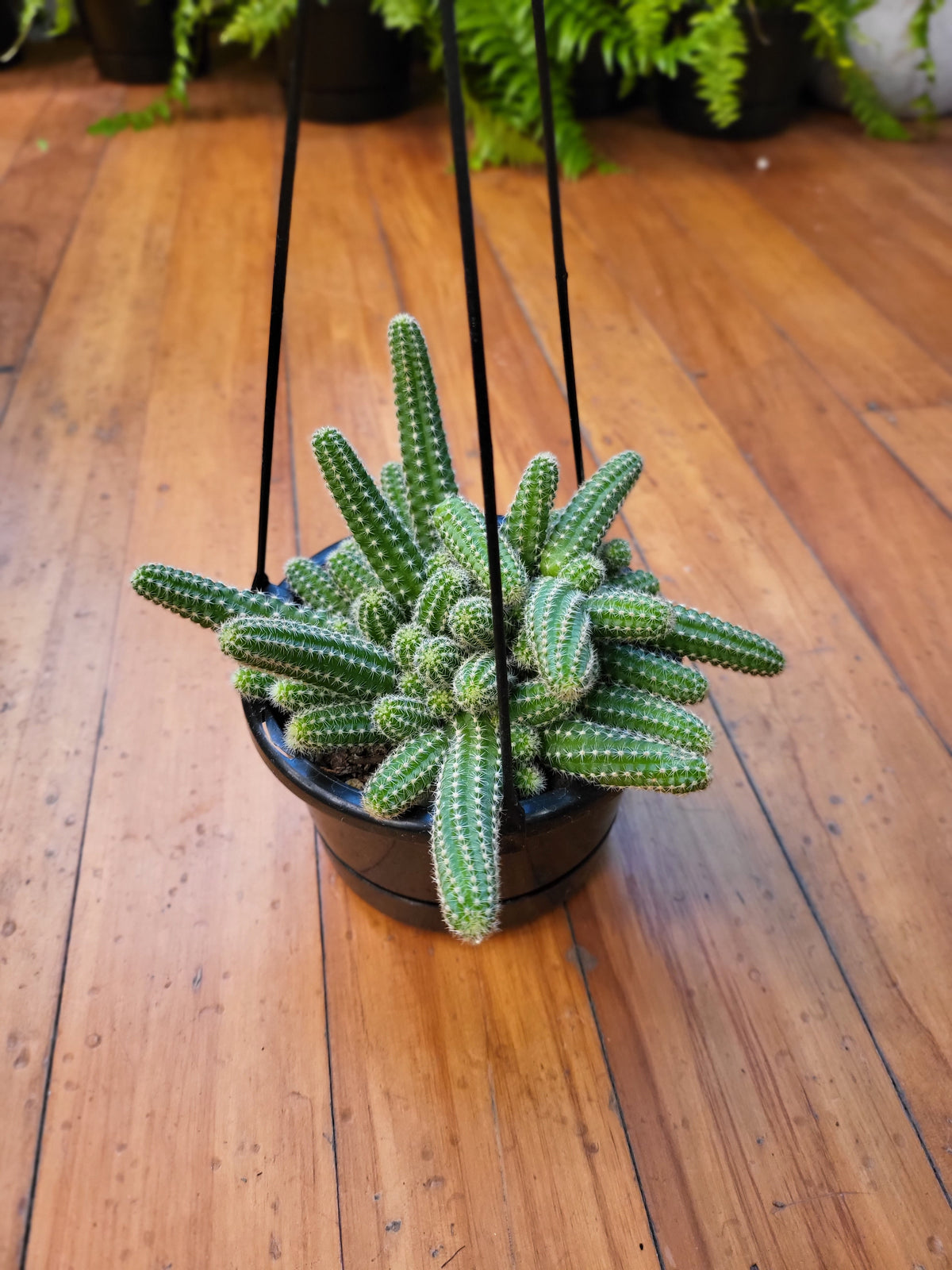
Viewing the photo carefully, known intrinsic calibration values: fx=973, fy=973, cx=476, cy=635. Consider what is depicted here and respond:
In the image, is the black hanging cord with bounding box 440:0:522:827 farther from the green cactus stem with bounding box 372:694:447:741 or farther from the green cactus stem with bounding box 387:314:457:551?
the green cactus stem with bounding box 387:314:457:551

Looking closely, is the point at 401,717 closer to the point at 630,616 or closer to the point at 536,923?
the point at 630,616

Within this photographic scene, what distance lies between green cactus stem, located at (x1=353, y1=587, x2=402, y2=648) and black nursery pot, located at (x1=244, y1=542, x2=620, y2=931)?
0.12 m

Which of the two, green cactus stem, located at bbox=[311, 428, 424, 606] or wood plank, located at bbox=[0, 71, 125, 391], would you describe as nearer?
green cactus stem, located at bbox=[311, 428, 424, 606]

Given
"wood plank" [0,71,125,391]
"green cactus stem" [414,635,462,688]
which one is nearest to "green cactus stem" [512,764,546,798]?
"green cactus stem" [414,635,462,688]

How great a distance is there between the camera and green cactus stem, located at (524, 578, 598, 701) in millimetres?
826

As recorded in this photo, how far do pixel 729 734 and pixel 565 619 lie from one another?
554mm

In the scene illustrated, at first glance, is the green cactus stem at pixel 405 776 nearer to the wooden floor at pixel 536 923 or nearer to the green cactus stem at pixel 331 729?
the green cactus stem at pixel 331 729

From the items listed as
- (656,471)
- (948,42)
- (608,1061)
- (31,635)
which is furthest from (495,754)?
(948,42)

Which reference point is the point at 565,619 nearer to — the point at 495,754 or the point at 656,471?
the point at 495,754

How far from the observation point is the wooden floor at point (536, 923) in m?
0.91

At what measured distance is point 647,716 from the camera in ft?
2.91

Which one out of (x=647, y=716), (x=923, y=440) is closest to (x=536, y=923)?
(x=647, y=716)

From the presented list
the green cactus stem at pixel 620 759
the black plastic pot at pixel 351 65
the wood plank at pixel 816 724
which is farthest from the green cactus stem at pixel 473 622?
the black plastic pot at pixel 351 65

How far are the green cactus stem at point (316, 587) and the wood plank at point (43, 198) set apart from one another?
1.30 metres
